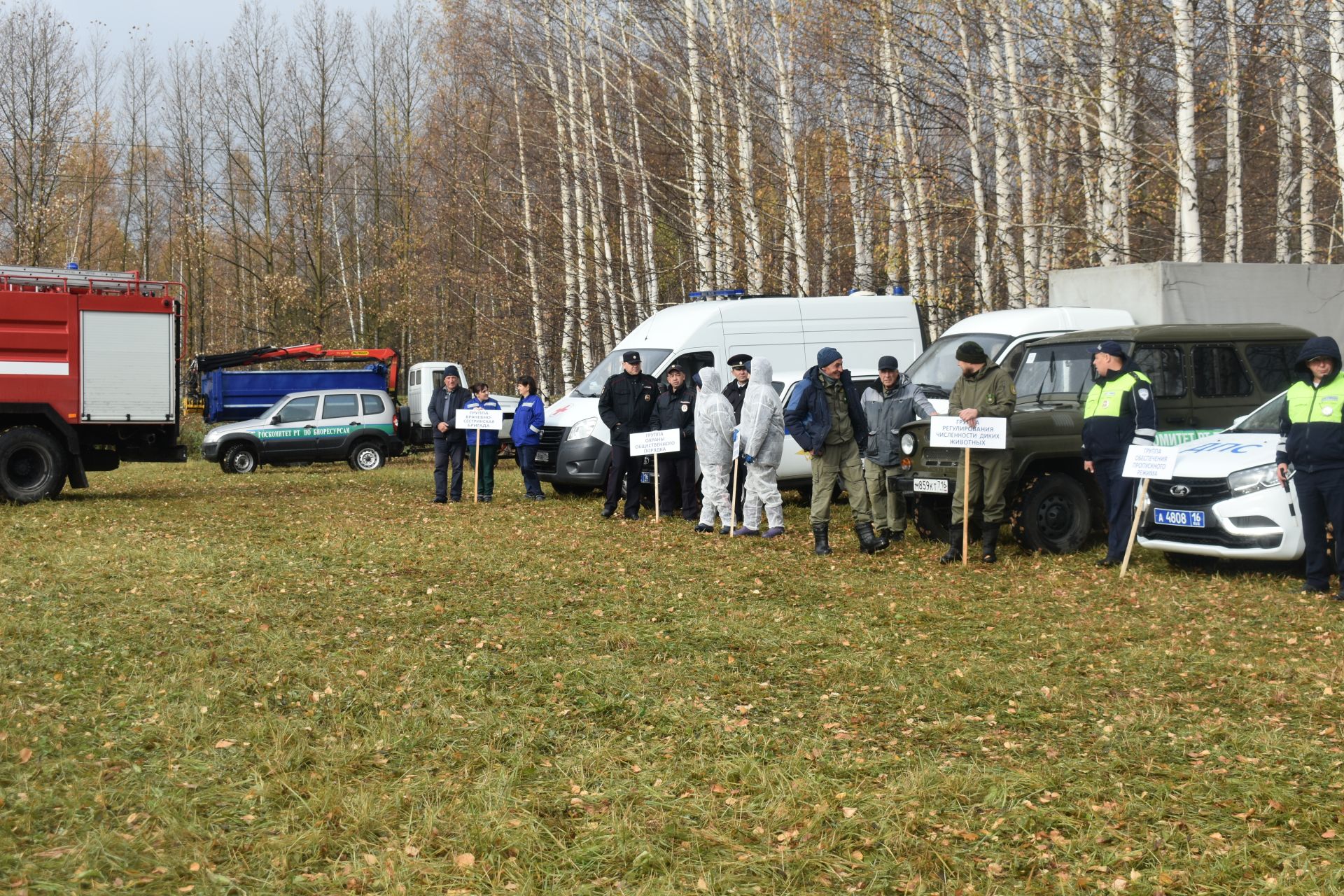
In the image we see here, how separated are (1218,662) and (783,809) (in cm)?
371

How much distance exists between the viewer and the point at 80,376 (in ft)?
55.9

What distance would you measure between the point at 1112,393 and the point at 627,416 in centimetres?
610

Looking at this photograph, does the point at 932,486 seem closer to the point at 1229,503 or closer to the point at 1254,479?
the point at 1229,503

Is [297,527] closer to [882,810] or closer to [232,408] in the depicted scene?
[882,810]

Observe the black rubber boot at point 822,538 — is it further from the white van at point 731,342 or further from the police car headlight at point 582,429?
the police car headlight at point 582,429

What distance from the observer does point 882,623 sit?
9.02m

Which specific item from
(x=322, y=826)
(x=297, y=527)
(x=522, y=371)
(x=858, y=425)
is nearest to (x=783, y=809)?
(x=322, y=826)

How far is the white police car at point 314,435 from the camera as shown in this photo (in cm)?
2641

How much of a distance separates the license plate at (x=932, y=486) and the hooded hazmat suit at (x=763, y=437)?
1.58 metres

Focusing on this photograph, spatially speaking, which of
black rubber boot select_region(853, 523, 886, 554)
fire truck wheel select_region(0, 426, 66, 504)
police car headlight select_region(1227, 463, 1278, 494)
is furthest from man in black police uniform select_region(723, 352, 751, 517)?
fire truck wheel select_region(0, 426, 66, 504)

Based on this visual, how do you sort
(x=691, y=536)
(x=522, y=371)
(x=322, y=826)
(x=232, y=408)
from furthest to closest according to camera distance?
1. (x=522, y=371)
2. (x=232, y=408)
3. (x=691, y=536)
4. (x=322, y=826)

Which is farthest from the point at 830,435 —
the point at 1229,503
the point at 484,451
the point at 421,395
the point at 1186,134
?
the point at 421,395

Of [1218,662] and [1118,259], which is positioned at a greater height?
[1118,259]

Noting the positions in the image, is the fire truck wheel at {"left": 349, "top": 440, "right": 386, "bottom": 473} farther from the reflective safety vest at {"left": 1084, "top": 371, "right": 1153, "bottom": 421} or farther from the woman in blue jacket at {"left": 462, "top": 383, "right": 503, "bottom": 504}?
the reflective safety vest at {"left": 1084, "top": 371, "right": 1153, "bottom": 421}
